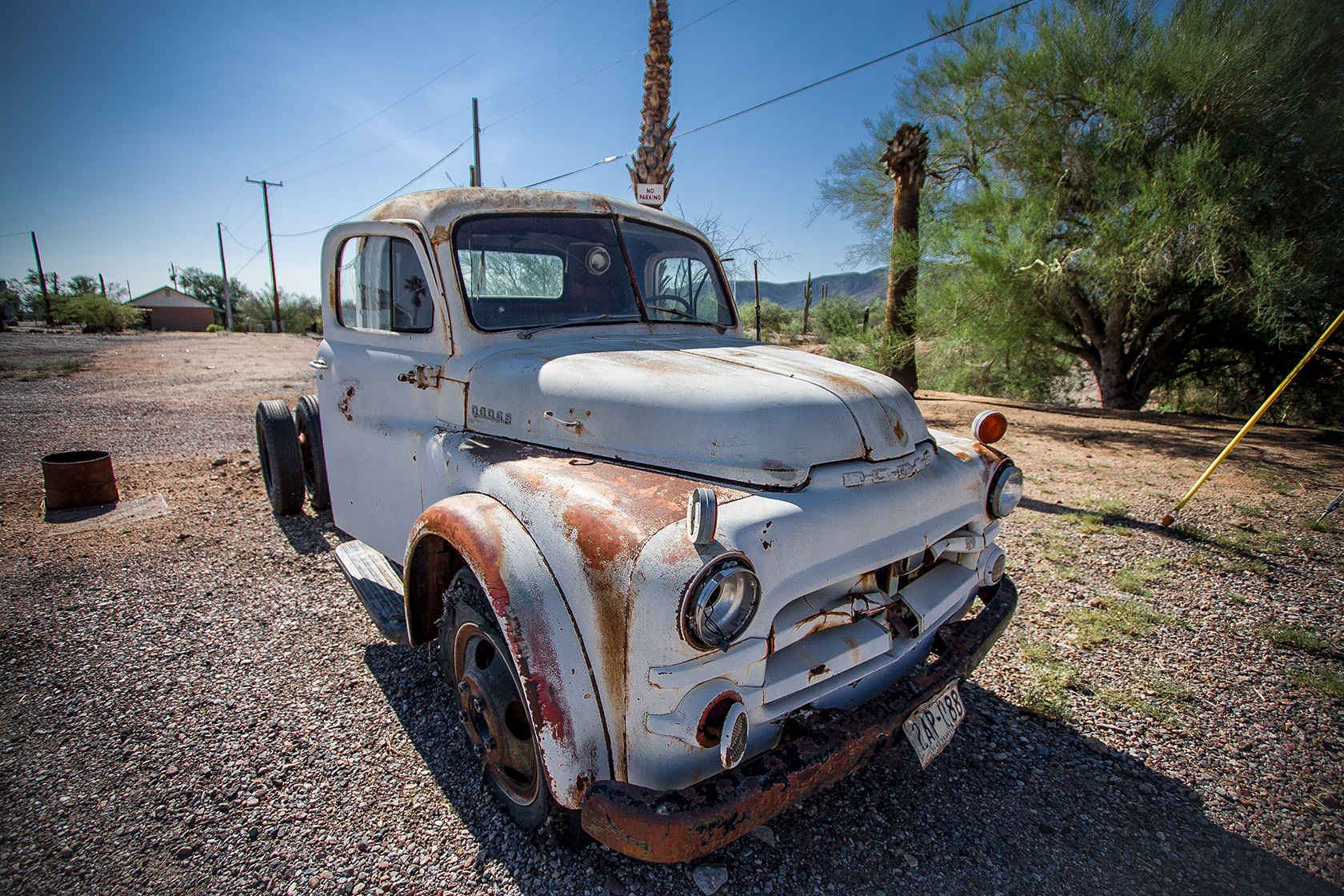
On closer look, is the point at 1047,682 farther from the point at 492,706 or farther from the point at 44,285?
the point at 44,285

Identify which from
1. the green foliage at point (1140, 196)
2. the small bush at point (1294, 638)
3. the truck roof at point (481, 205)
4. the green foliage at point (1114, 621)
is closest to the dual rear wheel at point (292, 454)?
the truck roof at point (481, 205)

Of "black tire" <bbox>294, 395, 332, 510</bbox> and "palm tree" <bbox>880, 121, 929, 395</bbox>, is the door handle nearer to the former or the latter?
"black tire" <bbox>294, 395, 332, 510</bbox>

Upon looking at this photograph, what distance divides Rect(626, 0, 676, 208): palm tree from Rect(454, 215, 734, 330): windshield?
689 centimetres

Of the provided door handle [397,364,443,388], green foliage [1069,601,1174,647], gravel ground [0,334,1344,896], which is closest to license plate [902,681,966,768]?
gravel ground [0,334,1344,896]

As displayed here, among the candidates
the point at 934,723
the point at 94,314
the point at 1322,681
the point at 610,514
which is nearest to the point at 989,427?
the point at 934,723

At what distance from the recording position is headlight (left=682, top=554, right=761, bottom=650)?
137 centimetres

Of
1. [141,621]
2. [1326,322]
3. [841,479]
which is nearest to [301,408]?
[141,621]

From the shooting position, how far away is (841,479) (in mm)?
1802

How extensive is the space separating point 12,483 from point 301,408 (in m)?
3.28

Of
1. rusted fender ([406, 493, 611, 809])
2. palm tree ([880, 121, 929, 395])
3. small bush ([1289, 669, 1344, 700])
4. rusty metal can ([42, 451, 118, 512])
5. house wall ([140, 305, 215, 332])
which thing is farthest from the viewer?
house wall ([140, 305, 215, 332])

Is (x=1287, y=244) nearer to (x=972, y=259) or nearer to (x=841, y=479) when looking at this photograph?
(x=972, y=259)

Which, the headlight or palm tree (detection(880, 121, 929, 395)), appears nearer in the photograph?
the headlight

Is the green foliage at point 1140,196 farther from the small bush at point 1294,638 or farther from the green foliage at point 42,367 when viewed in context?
the green foliage at point 42,367

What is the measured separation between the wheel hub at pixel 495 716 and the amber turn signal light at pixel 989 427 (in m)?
2.01
